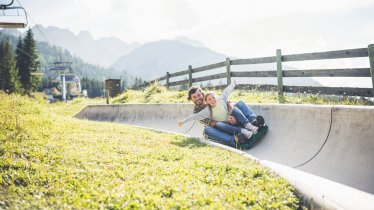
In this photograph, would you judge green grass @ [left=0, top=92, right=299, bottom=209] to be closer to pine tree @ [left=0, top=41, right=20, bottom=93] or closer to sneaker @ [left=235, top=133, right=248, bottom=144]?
sneaker @ [left=235, top=133, right=248, bottom=144]

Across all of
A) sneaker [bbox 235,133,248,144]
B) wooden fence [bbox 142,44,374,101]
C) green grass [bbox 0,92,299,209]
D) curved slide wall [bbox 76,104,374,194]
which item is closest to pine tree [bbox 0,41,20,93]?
wooden fence [bbox 142,44,374,101]

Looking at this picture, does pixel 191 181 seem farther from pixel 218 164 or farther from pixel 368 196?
pixel 368 196

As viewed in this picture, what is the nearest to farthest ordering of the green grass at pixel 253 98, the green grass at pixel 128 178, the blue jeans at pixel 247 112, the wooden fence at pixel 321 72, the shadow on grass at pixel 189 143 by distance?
the green grass at pixel 128 178, the shadow on grass at pixel 189 143, the blue jeans at pixel 247 112, the wooden fence at pixel 321 72, the green grass at pixel 253 98

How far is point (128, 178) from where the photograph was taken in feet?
14.8

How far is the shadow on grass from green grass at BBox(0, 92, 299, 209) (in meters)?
0.51

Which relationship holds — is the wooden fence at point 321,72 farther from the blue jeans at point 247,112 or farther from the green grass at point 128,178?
the green grass at point 128,178

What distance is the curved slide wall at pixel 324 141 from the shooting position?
484cm

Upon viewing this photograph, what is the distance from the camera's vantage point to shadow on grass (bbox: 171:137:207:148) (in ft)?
23.3

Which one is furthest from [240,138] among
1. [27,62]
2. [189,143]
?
[27,62]

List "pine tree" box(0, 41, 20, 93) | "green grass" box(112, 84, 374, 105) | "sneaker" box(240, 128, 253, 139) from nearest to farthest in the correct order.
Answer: "sneaker" box(240, 128, 253, 139) → "green grass" box(112, 84, 374, 105) → "pine tree" box(0, 41, 20, 93)

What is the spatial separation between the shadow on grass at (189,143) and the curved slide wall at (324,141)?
1.22 meters

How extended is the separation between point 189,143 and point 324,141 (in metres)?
2.90

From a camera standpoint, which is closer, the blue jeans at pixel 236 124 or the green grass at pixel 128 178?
the green grass at pixel 128 178

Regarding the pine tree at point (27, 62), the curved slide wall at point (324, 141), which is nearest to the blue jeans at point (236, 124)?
the curved slide wall at point (324, 141)
